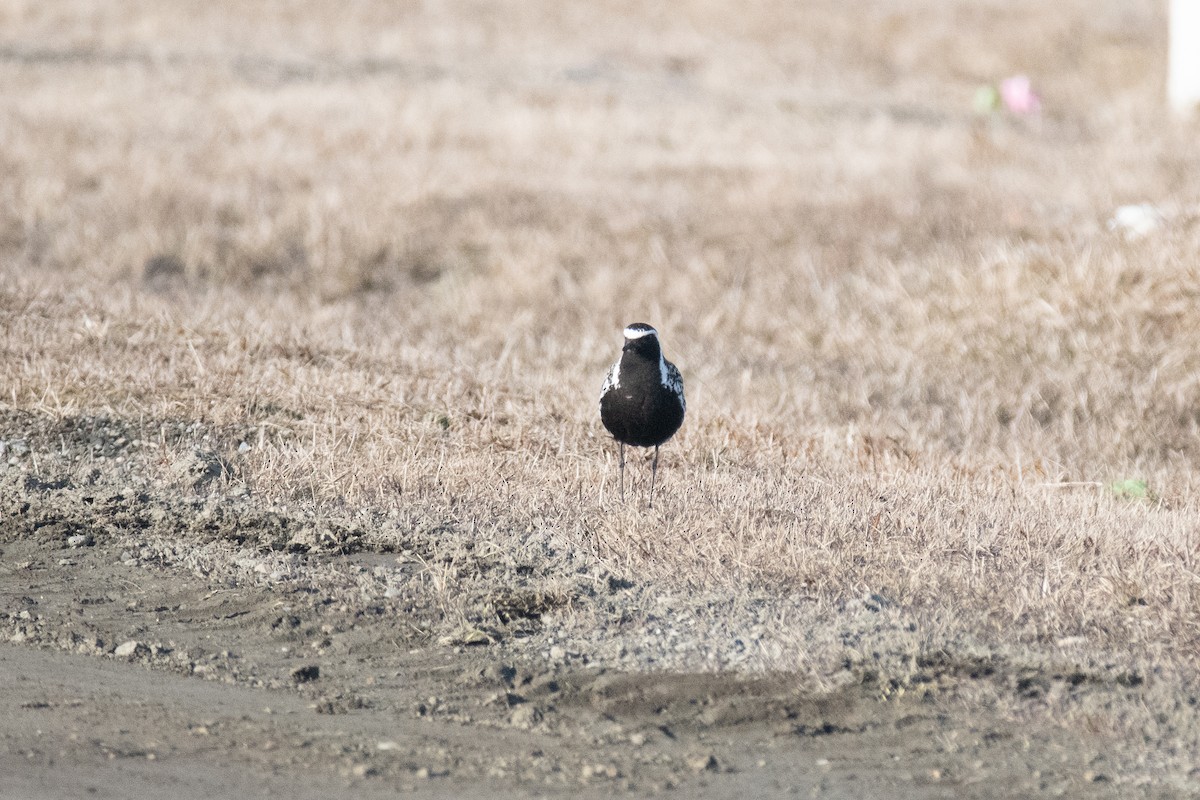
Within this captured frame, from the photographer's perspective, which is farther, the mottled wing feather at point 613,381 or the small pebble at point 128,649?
the mottled wing feather at point 613,381

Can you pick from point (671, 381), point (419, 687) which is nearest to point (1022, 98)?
point (671, 381)

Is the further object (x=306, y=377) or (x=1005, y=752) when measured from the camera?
(x=306, y=377)

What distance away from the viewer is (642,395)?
20.4 feet

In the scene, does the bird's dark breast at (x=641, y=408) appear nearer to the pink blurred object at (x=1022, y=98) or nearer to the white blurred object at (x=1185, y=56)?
the pink blurred object at (x=1022, y=98)

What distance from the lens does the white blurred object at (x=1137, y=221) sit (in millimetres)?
13188

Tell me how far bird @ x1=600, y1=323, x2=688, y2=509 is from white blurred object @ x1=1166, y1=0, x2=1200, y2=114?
19.4 metres

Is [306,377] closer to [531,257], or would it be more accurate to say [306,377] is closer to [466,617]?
[466,617]

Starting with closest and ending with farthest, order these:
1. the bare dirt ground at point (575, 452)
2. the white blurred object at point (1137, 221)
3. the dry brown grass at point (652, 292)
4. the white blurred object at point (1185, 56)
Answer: the bare dirt ground at point (575, 452) < the dry brown grass at point (652, 292) < the white blurred object at point (1137, 221) < the white blurred object at point (1185, 56)

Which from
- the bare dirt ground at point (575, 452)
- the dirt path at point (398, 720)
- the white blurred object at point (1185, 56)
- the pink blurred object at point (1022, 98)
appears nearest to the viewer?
the dirt path at point (398, 720)

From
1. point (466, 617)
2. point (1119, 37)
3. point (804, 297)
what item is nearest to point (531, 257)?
point (804, 297)

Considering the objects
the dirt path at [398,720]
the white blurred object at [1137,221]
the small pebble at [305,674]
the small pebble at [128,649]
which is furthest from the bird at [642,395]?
the white blurred object at [1137,221]

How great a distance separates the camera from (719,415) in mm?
8594

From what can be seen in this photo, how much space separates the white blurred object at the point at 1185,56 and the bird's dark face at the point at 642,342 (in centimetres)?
1944

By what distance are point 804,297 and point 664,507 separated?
759 cm
